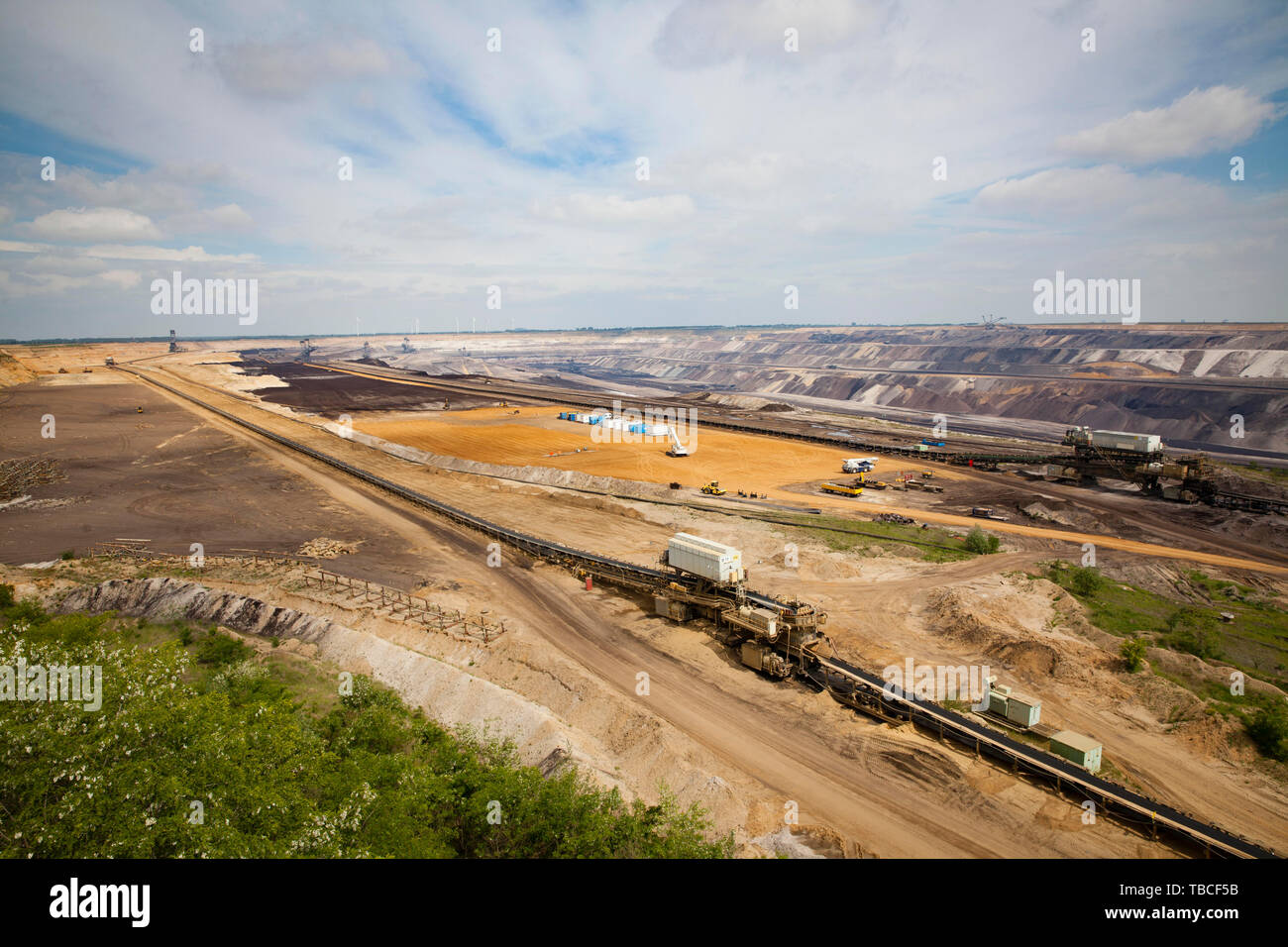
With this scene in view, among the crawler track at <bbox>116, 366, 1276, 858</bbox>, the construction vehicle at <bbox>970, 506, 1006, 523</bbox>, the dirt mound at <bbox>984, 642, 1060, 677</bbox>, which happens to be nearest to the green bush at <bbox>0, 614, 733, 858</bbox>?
the crawler track at <bbox>116, 366, 1276, 858</bbox>

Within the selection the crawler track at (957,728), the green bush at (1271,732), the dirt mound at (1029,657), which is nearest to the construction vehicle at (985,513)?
the dirt mound at (1029,657)

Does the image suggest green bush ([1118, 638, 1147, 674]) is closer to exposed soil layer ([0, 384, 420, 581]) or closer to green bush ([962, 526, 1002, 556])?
green bush ([962, 526, 1002, 556])

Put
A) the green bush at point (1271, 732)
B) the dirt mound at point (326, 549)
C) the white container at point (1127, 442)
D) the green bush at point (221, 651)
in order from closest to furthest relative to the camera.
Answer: the green bush at point (1271, 732), the green bush at point (221, 651), the dirt mound at point (326, 549), the white container at point (1127, 442)

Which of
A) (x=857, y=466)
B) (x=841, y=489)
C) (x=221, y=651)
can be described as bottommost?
(x=221, y=651)

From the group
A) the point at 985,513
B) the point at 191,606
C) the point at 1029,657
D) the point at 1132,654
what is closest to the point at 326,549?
the point at 191,606

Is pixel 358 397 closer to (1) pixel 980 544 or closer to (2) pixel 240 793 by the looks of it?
(1) pixel 980 544

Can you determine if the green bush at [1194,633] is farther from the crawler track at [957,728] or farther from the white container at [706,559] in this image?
the white container at [706,559]
